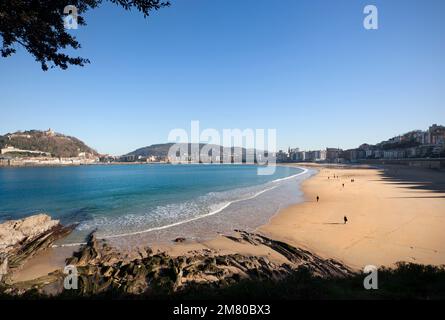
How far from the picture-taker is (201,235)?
58.5 feet

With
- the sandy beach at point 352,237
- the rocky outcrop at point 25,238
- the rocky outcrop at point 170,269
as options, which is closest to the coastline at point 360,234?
the sandy beach at point 352,237

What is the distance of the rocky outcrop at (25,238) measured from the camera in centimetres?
1320

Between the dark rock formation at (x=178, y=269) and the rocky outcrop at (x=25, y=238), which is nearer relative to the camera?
the dark rock formation at (x=178, y=269)

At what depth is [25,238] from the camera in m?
17.1

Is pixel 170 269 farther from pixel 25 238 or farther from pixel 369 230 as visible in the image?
pixel 369 230

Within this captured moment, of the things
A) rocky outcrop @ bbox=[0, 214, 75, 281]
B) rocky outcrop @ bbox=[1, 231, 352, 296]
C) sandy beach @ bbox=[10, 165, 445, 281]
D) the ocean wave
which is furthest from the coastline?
rocky outcrop @ bbox=[0, 214, 75, 281]

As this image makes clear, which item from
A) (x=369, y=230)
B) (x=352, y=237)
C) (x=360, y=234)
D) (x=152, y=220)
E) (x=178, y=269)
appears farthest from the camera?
(x=152, y=220)

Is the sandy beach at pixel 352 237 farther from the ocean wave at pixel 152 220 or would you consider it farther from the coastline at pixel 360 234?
the ocean wave at pixel 152 220

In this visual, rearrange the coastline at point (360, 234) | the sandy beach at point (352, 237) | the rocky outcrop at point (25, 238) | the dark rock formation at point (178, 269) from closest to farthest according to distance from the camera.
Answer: the dark rock formation at point (178, 269) < the sandy beach at point (352, 237) < the rocky outcrop at point (25, 238) < the coastline at point (360, 234)

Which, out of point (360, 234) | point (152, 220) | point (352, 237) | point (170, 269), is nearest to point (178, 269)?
point (170, 269)

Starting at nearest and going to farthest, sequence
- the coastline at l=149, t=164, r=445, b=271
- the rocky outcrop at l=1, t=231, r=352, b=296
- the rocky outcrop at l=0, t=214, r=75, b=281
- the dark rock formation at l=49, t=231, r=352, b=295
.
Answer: the rocky outcrop at l=1, t=231, r=352, b=296 < the dark rock formation at l=49, t=231, r=352, b=295 < the rocky outcrop at l=0, t=214, r=75, b=281 < the coastline at l=149, t=164, r=445, b=271

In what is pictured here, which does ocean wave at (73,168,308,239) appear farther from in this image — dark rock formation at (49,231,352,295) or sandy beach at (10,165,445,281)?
dark rock formation at (49,231,352,295)

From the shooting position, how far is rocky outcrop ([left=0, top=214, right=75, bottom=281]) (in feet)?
43.3
